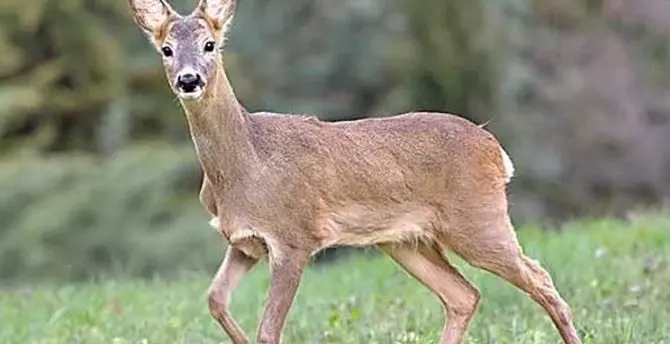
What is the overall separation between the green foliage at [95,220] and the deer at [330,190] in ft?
37.8

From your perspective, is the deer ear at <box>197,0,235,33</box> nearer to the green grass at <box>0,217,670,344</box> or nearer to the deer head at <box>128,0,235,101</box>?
the deer head at <box>128,0,235,101</box>

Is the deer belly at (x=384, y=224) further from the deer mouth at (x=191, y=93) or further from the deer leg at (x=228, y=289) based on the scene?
the deer mouth at (x=191, y=93)

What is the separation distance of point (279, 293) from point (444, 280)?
40.0 inches

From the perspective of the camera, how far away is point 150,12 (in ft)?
24.8

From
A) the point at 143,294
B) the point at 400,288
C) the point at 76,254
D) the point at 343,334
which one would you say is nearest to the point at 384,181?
the point at 343,334

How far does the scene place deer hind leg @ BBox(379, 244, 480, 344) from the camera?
8086mm

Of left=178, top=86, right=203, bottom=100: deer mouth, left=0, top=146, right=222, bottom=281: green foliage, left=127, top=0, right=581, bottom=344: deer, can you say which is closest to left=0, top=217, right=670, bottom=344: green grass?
left=127, top=0, right=581, bottom=344: deer

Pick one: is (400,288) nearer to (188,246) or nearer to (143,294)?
(143,294)

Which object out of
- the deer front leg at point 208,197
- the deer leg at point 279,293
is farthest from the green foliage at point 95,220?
the deer leg at point 279,293

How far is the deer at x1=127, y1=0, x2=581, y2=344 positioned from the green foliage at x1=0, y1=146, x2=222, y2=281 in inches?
454

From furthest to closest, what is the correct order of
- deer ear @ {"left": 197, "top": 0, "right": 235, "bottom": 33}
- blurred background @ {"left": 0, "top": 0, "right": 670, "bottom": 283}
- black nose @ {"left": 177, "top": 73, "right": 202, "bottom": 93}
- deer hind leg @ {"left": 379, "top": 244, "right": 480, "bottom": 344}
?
blurred background @ {"left": 0, "top": 0, "right": 670, "bottom": 283}, deer hind leg @ {"left": 379, "top": 244, "right": 480, "bottom": 344}, deer ear @ {"left": 197, "top": 0, "right": 235, "bottom": 33}, black nose @ {"left": 177, "top": 73, "right": 202, "bottom": 93}

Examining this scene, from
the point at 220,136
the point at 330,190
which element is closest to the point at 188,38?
the point at 220,136

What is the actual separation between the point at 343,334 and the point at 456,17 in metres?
13.6

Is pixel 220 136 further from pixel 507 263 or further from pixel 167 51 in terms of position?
pixel 507 263
